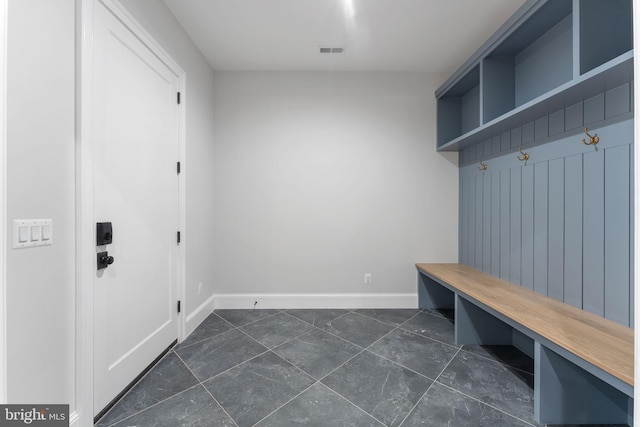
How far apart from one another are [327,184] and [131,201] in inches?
71.8

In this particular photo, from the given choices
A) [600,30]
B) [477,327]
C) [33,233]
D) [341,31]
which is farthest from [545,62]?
[33,233]

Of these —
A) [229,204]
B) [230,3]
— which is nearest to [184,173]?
[229,204]

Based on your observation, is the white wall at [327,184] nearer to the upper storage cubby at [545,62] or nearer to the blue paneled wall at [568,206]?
the upper storage cubby at [545,62]

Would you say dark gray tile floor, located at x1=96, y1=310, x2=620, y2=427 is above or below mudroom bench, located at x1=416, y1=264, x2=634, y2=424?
below

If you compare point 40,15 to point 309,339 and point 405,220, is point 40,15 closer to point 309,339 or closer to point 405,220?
point 309,339

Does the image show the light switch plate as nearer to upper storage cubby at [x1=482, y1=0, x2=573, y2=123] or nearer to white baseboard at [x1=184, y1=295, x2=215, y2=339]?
white baseboard at [x1=184, y1=295, x2=215, y2=339]

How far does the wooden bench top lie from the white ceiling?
2.17 metres

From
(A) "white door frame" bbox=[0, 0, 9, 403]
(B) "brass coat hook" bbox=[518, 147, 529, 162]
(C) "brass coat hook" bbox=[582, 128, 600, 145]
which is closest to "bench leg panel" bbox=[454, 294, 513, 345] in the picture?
(B) "brass coat hook" bbox=[518, 147, 529, 162]

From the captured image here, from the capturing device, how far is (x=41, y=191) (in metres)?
1.09

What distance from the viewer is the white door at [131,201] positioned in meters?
1.41

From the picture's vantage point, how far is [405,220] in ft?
9.59

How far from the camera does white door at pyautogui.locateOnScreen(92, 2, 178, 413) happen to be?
4.62 ft

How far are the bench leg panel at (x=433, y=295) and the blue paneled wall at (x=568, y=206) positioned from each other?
23.3 inches

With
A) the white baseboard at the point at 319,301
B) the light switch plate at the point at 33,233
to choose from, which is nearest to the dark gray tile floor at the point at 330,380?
the white baseboard at the point at 319,301
